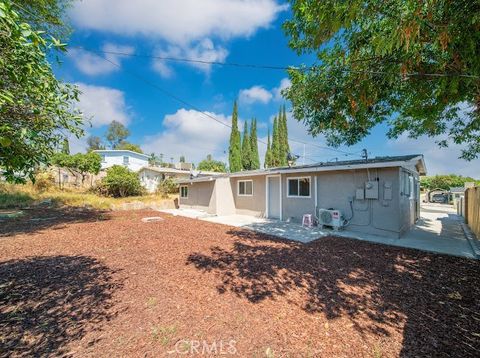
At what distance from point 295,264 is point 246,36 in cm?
945

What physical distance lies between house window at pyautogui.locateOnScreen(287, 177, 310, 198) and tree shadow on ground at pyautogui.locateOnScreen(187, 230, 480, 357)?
3.98 metres

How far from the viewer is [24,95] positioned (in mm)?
3154

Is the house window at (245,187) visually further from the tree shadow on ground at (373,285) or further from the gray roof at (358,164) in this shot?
the tree shadow on ground at (373,285)

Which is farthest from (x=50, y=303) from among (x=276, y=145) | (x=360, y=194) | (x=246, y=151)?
(x=276, y=145)

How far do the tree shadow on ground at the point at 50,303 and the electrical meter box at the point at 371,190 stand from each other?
27.2 ft

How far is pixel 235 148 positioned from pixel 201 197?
13.9 m

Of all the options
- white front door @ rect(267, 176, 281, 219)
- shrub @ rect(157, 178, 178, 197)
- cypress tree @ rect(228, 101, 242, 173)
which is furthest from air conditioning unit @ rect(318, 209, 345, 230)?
cypress tree @ rect(228, 101, 242, 173)

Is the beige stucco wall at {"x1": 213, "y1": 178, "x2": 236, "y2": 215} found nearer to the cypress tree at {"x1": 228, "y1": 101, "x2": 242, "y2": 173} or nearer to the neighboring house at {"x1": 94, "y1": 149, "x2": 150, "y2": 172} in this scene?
the cypress tree at {"x1": 228, "y1": 101, "x2": 242, "y2": 173}

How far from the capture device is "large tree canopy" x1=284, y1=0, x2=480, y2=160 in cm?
321

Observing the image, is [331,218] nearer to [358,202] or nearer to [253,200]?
[358,202]

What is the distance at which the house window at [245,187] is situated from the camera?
13.5 m

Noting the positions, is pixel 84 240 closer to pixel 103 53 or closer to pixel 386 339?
pixel 103 53

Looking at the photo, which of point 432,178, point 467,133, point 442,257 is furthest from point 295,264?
point 432,178

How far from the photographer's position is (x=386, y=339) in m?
2.65
